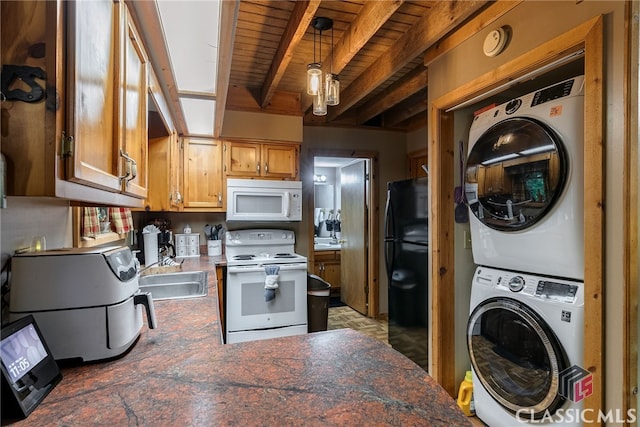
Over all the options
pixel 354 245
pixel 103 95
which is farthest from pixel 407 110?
pixel 103 95

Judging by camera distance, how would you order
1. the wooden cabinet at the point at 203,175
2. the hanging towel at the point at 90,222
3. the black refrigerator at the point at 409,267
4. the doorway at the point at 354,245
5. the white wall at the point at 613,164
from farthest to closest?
the doorway at the point at 354,245
the wooden cabinet at the point at 203,175
the black refrigerator at the point at 409,267
the hanging towel at the point at 90,222
the white wall at the point at 613,164

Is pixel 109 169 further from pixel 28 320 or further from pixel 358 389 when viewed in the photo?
pixel 358 389

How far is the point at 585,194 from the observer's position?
1.30 metres

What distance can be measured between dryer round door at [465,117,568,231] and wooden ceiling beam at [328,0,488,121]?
605 mm

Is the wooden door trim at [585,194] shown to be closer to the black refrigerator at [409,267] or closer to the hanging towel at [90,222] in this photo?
the black refrigerator at [409,267]

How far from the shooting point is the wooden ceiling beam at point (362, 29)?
1.76 m

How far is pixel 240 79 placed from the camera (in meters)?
3.09

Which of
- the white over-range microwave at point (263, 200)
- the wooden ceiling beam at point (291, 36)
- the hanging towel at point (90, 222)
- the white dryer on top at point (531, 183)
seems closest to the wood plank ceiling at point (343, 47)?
the wooden ceiling beam at point (291, 36)

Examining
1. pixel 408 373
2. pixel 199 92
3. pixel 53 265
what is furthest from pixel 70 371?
pixel 199 92

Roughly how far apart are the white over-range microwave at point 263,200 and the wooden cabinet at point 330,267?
1577 millimetres

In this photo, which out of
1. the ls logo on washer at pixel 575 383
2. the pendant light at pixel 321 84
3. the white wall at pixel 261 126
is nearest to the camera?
the ls logo on washer at pixel 575 383

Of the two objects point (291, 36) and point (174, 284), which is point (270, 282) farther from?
point (291, 36)

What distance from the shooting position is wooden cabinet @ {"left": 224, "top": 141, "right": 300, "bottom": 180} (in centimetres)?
325

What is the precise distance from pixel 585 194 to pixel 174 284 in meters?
2.32
